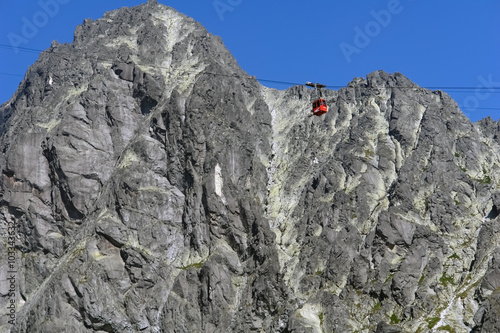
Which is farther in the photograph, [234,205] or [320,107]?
[234,205]

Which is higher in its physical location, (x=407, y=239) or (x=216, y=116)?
(x=216, y=116)

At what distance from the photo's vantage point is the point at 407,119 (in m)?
150

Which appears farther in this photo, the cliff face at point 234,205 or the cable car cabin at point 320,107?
the cliff face at point 234,205

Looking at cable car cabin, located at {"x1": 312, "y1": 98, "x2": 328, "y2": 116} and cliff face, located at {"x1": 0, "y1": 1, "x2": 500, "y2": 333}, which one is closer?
cable car cabin, located at {"x1": 312, "y1": 98, "x2": 328, "y2": 116}

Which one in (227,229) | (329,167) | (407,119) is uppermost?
(407,119)

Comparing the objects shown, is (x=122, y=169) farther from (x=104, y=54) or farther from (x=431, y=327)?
(x=431, y=327)

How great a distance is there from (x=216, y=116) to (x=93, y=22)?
7333 cm

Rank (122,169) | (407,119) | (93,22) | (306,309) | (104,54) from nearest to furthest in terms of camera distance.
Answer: (306,309), (122,169), (407,119), (104,54), (93,22)

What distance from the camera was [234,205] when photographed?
130m

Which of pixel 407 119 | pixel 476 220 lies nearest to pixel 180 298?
pixel 476 220

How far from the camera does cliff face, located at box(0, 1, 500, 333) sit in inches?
4528

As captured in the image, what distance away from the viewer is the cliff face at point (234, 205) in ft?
377

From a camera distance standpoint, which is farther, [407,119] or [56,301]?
[407,119]

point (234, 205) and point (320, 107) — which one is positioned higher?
point (320, 107)
